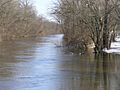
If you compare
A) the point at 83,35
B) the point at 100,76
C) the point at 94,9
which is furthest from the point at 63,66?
the point at 83,35

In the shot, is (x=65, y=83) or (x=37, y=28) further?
(x=37, y=28)

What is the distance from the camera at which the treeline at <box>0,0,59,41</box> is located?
7050cm

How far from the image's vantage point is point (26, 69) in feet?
A: 71.7

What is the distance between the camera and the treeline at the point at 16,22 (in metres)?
70.5

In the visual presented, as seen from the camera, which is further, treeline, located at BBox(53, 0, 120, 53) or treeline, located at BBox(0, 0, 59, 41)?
treeline, located at BBox(0, 0, 59, 41)

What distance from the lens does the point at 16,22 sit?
80.9m

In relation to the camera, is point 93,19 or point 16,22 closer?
point 93,19

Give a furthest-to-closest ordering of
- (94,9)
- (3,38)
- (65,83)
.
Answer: (3,38), (94,9), (65,83)

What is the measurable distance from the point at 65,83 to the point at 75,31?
1007 inches

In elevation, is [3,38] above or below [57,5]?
below

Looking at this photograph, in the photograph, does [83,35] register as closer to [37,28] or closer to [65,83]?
[65,83]

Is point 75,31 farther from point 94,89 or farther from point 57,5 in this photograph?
point 94,89

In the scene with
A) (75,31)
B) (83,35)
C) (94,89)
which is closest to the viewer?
(94,89)

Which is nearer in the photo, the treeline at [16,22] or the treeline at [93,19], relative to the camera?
the treeline at [93,19]
